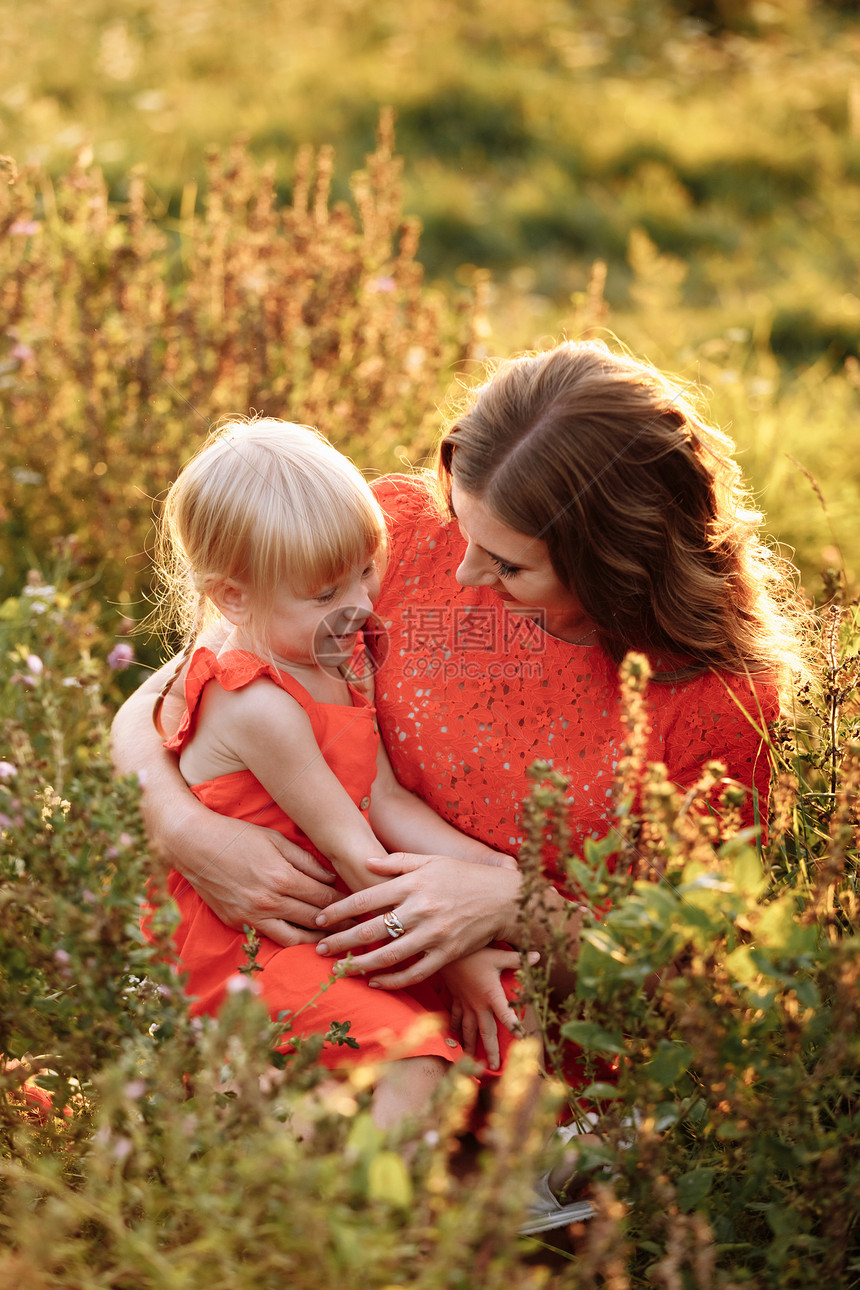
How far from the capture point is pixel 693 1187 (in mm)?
1319

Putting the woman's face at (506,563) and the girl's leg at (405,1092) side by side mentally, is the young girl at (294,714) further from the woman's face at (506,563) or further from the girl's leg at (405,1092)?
the woman's face at (506,563)

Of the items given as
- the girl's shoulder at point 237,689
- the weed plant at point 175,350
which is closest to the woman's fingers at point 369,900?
the girl's shoulder at point 237,689

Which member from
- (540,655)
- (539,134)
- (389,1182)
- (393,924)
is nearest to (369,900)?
(393,924)

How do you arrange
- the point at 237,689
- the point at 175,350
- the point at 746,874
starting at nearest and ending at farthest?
the point at 746,874
the point at 237,689
the point at 175,350

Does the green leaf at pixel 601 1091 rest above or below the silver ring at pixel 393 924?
above

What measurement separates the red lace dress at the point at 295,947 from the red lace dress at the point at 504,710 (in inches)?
4.5

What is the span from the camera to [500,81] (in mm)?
7926

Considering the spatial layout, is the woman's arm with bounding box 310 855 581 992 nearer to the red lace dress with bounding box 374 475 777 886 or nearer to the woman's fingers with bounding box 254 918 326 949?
the woman's fingers with bounding box 254 918 326 949

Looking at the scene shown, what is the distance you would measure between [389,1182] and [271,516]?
121cm

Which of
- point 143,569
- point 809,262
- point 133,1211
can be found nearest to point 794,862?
point 133,1211

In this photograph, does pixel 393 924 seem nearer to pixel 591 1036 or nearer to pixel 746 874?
pixel 591 1036

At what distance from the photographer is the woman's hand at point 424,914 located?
1.83 metres

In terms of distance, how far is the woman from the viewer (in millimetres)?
1898

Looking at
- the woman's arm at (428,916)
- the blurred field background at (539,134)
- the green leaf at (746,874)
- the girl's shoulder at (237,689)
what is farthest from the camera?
the blurred field background at (539,134)
